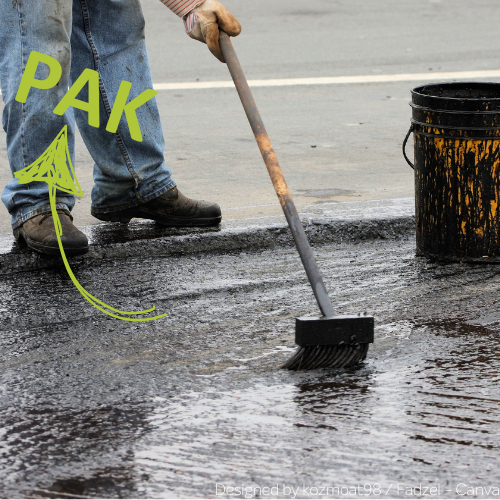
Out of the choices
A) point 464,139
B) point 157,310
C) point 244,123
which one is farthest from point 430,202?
point 244,123

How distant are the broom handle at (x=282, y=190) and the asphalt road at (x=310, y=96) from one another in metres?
1.19

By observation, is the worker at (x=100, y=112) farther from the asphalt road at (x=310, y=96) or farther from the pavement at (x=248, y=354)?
the asphalt road at (x=310, y=96)

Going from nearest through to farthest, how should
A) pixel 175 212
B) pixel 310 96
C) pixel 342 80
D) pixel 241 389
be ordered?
1. pixel 241 389
2. pixel 175 212
3. pixel 310 96
4. pixel 342 80

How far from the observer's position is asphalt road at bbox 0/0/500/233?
5016mm

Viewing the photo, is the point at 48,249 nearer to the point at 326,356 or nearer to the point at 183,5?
the point at 183,5

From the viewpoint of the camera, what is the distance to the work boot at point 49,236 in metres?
3.63

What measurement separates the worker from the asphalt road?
34cm

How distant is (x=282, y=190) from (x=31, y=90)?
1238mm

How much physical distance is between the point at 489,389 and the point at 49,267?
1991mm

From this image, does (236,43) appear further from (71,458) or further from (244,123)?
(71,458)

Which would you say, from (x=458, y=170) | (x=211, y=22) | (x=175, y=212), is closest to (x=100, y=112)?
(x=175, y=212)

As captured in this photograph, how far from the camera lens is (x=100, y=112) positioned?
4051mm

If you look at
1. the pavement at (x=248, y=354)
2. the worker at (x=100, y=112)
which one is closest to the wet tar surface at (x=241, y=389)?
the pavement at (x=248, y=354)

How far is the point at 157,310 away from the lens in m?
3.26
